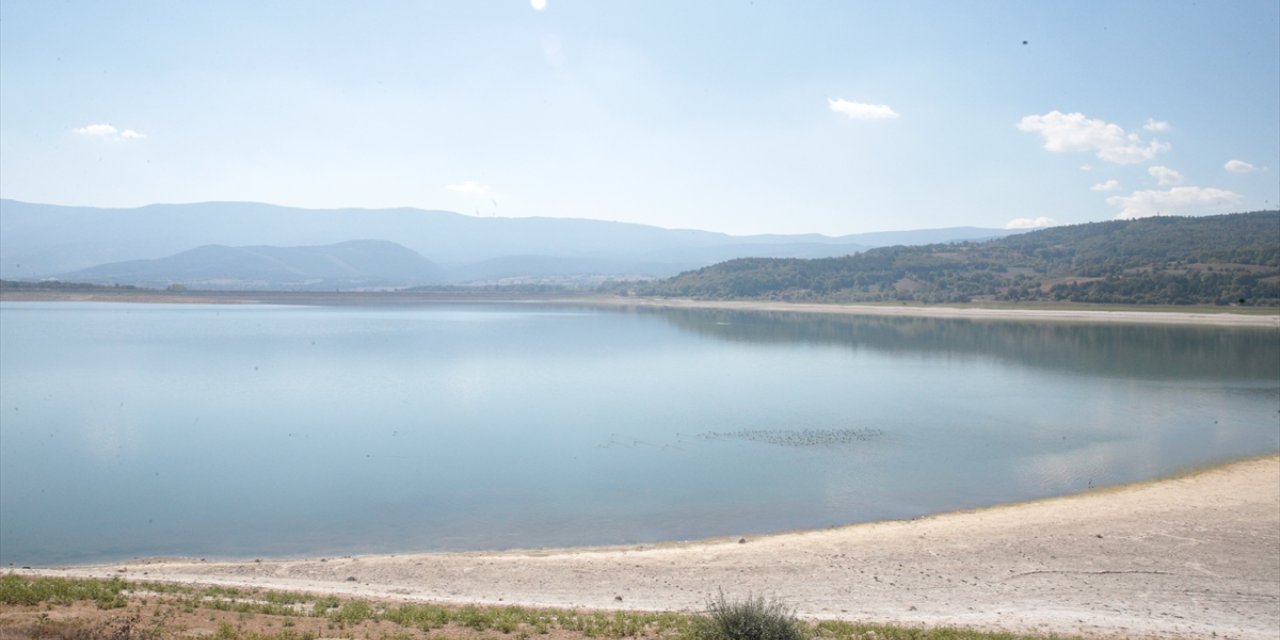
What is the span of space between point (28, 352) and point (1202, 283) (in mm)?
80883

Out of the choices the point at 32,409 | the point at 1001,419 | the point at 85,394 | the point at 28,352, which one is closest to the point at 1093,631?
the point at 1001,419

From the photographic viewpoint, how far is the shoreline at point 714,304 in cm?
5778

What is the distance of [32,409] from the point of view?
22.1 metres

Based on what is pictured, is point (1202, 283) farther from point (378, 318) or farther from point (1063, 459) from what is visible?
point (378, 318)

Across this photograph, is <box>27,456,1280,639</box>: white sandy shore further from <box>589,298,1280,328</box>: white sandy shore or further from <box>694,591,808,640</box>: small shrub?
<box>589,298,1280,328</box>: white sandy shore

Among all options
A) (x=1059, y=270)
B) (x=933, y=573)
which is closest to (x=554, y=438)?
(x=933, y=573)

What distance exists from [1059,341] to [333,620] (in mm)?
48701

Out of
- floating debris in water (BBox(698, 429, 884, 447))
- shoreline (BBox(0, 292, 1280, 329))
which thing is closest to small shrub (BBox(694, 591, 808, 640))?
floating debris in water (BBox(698, 429, 884, 447))

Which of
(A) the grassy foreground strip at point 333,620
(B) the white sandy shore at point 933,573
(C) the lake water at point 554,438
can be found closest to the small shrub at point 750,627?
(A) the grassy foreground strip at point 333,620

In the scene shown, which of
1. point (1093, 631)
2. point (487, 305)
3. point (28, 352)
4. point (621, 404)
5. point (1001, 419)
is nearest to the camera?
point (1093, 631)

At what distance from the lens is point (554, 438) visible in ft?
63.4

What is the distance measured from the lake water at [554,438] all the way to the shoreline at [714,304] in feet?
62.8

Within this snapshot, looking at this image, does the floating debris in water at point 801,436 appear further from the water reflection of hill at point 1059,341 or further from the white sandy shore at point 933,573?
the water reflection of hill at point 1059,341

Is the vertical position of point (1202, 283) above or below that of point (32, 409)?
above
